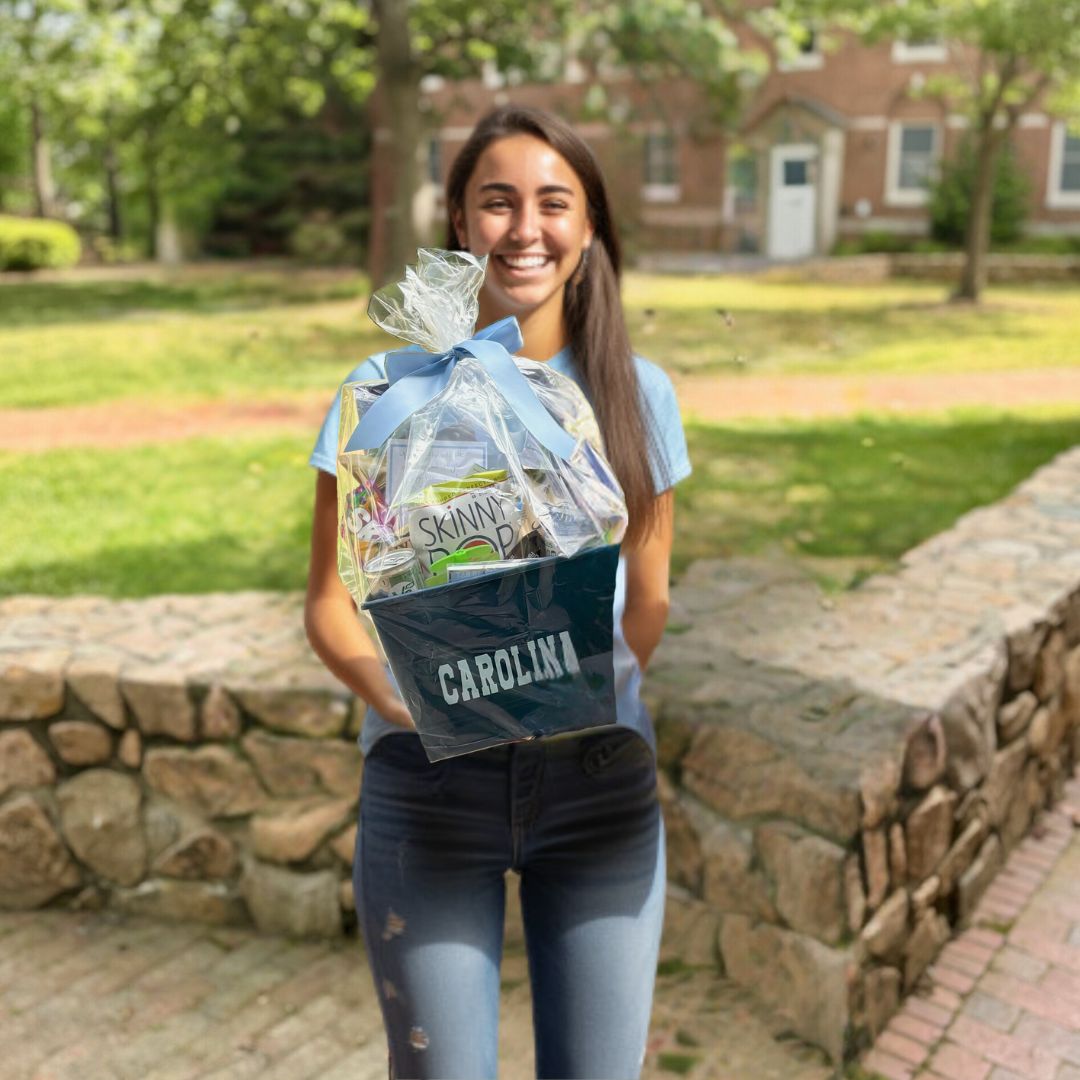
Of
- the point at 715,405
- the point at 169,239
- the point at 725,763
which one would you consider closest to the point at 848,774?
the point at 725,763

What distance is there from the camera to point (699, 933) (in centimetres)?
357

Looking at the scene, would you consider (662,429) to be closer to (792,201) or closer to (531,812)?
(531,812)

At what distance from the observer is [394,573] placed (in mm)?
1642

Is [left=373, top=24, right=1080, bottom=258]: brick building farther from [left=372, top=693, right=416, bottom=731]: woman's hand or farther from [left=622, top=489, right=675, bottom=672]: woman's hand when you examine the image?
[left=372, top=693, right=416, bottom=731]: woman's hand

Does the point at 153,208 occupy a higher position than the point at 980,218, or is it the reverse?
the point at 153,208

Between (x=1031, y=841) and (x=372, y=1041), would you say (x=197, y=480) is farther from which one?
(x=1031, y=841)

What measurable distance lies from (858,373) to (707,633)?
29.1ft

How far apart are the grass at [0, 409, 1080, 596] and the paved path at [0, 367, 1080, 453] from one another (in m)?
0.68

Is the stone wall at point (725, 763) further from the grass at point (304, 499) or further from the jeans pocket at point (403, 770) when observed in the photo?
the jeans pocket at point (403, 770)

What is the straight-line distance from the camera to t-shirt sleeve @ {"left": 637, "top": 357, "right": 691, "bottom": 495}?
7.00 feet

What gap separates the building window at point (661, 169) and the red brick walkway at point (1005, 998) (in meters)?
30.1

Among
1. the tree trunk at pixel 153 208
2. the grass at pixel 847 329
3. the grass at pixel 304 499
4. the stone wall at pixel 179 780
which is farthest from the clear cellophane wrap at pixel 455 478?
the tree trunk at pixel 153 208

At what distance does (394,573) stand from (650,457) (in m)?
0.65

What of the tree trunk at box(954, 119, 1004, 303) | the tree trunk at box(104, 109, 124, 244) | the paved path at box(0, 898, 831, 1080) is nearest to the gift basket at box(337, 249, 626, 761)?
the paved path at box(0, 898, 831, 1080)
